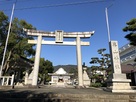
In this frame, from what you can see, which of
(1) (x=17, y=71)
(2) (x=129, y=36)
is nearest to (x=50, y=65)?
(1) (x=17, y=71)

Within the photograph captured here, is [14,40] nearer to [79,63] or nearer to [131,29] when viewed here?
[79,63]

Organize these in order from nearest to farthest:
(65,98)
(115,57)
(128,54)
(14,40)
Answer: (65,98) < (115,57) < (14,40) < (128,54)

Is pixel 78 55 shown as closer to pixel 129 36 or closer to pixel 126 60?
pixel 129 36

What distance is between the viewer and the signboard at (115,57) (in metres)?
9.93

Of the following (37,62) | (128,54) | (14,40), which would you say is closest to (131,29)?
(37,62)

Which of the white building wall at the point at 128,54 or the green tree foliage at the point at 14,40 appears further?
the white building wall at the point at 128,54

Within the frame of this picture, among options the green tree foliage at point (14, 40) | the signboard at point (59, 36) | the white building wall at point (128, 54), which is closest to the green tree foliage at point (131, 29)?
the signboard at point (59, 36)

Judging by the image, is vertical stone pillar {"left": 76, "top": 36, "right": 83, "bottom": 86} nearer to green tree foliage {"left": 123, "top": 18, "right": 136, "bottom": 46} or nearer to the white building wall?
green tree foliage {"left": 123, "top": 18, "right": 136, "bottom": 46}

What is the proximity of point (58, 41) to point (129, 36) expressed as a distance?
798 cm

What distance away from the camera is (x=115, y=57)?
33.8 ft

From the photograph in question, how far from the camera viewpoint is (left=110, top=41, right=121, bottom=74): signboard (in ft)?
32.6

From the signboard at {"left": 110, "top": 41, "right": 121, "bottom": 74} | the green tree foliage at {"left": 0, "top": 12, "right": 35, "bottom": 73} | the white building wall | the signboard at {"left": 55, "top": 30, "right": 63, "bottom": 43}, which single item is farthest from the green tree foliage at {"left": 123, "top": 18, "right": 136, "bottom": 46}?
the white building wall

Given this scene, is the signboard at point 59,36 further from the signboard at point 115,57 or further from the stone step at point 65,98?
the stone step at point 65,98

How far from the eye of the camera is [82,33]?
16.0m
